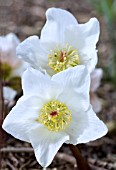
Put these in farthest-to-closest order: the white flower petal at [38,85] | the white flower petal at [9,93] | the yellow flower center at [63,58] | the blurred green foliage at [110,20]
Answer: the blurred green foliage at [110,20]
the white flower petal at [9,93]
the yellow flower center at [63,58]
the white flower petal at [38,85]

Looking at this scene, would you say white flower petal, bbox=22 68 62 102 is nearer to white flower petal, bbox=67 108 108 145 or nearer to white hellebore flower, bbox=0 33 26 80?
white flower petal, bbox=67 108 108 145

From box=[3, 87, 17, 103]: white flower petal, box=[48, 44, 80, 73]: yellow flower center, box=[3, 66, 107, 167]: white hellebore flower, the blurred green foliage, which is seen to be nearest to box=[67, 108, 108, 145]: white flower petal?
box=[3, 66, 107, 167]: white hellebore flower

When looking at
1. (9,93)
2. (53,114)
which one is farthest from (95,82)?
(53,114)

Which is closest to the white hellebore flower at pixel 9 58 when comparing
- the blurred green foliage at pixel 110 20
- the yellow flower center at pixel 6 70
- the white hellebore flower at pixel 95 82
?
the yellow flower center at pixel 6 70

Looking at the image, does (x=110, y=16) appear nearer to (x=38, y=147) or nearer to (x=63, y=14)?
(x=63, y=14)

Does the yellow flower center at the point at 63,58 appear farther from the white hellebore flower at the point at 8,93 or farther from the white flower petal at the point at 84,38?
the white hellebore flower at the point at 8,93

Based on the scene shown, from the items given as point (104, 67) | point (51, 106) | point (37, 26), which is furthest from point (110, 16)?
point (51, 106)

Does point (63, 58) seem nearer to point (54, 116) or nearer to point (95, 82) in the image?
point (54, 116)

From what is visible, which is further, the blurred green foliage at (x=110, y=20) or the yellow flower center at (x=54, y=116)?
the blurred green foliage at (x=110, y=20)
